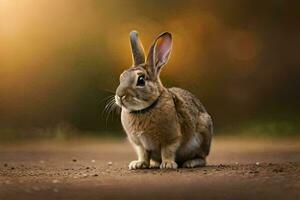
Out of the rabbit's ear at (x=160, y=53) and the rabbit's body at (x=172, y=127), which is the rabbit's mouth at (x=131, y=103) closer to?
the rabbit's body at (x=172, y=127)

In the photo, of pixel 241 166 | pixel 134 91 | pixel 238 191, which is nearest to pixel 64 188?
pixel 134 91

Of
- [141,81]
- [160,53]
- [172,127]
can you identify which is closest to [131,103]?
[141,81]

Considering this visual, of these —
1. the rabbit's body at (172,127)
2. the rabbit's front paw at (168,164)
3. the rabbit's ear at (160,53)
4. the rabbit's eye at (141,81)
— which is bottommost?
the rabbit's front paw at (168,164)

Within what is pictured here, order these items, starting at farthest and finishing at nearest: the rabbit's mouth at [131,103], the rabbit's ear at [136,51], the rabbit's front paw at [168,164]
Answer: the rabbit's ear at [136,51], the rabbit's front paw at [168,164], the rabbit's mouth at [131,103]

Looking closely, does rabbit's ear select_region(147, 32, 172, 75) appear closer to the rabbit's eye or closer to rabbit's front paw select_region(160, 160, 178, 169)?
the rabbit's eye

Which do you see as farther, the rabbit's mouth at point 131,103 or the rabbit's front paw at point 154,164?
the rabbit's front paw at point 154,164

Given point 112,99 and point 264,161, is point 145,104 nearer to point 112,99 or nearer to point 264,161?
point 112,99

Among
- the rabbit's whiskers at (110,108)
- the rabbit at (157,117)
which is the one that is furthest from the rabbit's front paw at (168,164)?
the rabbit's whiskers at (110,108)

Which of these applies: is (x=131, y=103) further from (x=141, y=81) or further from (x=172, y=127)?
(x=172, y=127)
